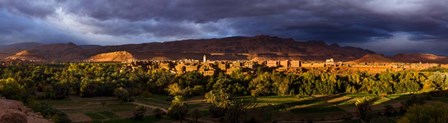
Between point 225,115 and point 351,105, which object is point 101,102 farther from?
point 351,105

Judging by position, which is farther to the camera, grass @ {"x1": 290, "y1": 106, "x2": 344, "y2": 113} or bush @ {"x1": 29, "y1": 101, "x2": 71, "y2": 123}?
grass @ {"x1": 290, "y1": 106, "x2": 344, "y2": 113}

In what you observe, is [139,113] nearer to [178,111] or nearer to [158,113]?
[158,113]

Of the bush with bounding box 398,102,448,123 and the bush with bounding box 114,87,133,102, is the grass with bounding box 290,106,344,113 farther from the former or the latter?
the bush with bounding box 398,102,448,123

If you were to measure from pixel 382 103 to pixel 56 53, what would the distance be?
526 ft

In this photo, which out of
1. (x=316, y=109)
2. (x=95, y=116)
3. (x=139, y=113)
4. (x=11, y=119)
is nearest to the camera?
(x=11, y=119)

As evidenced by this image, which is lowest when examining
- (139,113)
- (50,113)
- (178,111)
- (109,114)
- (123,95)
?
(109,114)

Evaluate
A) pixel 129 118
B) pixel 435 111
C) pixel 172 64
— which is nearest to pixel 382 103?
pixel 129 118

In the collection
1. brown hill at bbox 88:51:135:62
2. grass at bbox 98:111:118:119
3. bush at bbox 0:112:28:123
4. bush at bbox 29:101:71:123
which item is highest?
brown hill at bbox 88:51:135:62

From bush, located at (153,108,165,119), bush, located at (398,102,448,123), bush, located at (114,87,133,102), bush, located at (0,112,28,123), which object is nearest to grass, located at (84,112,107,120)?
bush, located at (153,108,165,119)

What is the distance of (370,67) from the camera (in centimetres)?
10981

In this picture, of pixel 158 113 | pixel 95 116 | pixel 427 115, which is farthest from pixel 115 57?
pixel 427 115

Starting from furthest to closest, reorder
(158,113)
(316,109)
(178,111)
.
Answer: (316,109) → (158,113) → (178,111)

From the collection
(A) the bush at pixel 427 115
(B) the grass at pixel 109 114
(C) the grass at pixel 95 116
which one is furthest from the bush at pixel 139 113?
(A) the bush at pixel 427 115

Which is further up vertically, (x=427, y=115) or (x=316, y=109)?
(x=427, y=115)
